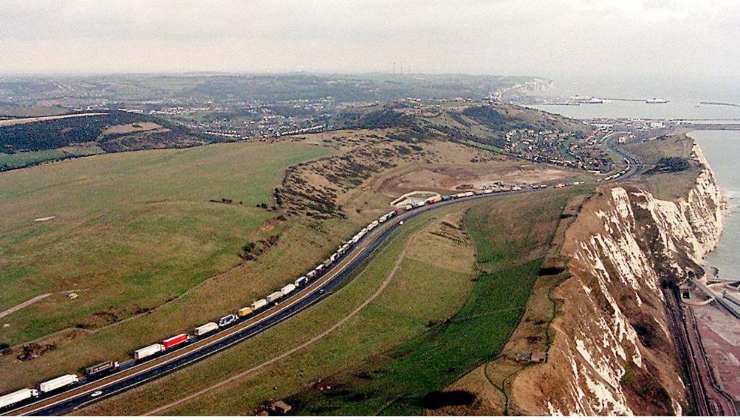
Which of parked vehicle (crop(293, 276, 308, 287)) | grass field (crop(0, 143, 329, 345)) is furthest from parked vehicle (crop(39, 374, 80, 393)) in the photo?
parked vehicle (crop(293, 276, 308, 287))

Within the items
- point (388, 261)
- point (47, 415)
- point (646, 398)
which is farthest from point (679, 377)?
point (47, 415)

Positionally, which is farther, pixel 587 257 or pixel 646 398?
pixel 587 257

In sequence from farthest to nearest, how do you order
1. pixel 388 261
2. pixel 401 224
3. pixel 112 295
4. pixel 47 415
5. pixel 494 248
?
pixel 401 224 < pixel 494 248 < pixel 388 261 < pixel 112 295 < pixel 47 415

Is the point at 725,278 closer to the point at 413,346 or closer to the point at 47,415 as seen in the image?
the point at 413,346

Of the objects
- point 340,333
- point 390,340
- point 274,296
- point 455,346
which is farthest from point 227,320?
point 455,346

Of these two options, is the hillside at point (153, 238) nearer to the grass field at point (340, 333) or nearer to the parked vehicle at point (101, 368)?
the parked vehicle at point (101, 368)

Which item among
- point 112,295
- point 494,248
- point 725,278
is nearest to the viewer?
point 112,295
